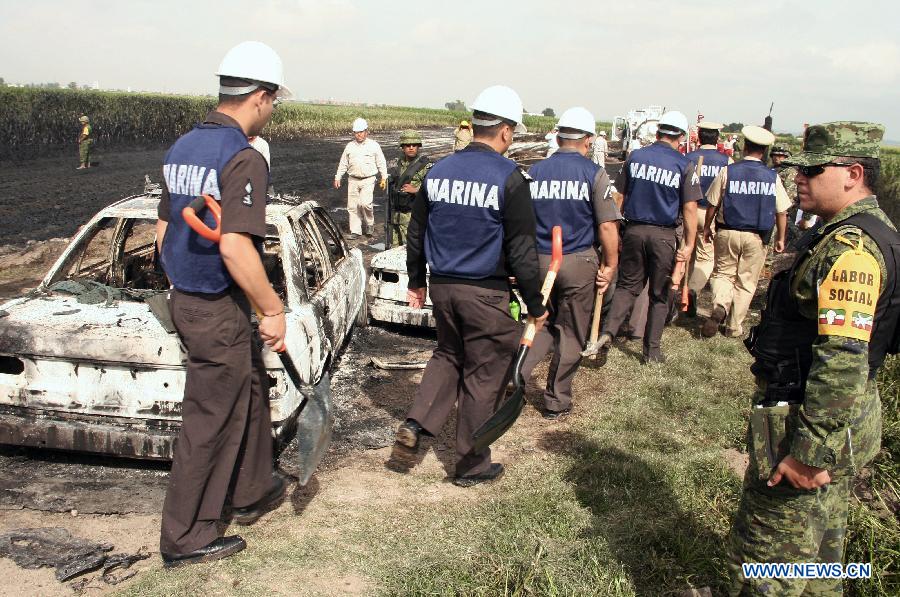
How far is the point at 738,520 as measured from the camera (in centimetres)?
261

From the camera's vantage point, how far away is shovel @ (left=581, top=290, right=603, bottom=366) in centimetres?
592

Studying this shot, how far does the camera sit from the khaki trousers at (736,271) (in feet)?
23.2

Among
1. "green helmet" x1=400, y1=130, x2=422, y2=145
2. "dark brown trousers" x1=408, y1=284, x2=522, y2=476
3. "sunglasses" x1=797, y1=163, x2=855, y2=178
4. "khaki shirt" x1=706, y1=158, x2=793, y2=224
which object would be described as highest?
"green helmet" x1=400, y1=130, x2=422, y2=145

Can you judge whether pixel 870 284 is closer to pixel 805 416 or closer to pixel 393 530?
pixel 805 416

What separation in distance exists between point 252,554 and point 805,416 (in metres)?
2.57

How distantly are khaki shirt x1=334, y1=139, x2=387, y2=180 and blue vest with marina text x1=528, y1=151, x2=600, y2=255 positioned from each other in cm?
622

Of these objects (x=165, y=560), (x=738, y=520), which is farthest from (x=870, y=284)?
(x=165, y=560)

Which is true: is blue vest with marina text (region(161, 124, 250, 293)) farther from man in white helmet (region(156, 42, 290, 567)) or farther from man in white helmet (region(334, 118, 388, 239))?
man in white helmet (region(334, 118, 388, 239))

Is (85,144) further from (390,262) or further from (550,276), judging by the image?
(550,276)

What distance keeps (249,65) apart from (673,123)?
14.3 feet

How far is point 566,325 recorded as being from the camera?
526 cm

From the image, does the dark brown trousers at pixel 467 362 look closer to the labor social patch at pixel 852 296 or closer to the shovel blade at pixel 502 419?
the shovel blade at pixel 502 419

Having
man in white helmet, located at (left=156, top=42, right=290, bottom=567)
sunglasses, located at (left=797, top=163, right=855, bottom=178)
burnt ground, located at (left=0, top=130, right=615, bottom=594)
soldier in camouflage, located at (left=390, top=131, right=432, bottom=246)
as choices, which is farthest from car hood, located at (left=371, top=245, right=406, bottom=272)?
sunglasses, located at (left=797, top=163, right=855, bottom=178)

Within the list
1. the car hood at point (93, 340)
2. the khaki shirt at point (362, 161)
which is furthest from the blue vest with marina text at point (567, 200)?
the khaki shirt at point (362, 161)
